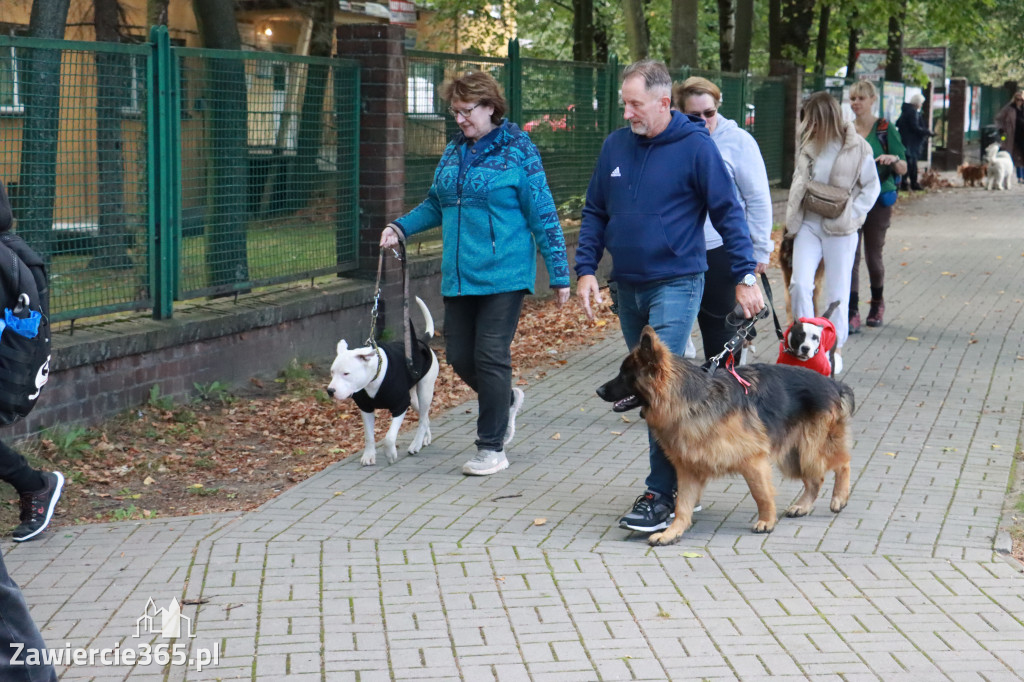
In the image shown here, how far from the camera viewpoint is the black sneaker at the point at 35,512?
598cm

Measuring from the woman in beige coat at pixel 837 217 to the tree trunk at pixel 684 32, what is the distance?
31.0ft

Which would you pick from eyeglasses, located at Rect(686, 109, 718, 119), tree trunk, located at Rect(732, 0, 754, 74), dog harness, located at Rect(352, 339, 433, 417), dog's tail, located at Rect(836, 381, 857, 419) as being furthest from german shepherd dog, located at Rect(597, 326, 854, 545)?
tree trunk, located at Rect(732, 0, 754, 74)

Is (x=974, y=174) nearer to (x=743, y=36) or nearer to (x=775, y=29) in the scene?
(x=775, y=29)

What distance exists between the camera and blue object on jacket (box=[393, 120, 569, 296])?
6883 mm

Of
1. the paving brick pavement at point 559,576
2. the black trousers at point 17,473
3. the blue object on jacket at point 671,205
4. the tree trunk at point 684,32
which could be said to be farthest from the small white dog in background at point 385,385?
the tree trunk at point 684,32

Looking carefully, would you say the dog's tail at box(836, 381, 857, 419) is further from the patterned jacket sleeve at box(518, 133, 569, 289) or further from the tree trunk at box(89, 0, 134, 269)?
the tree trunk at box(89, 0, 134, 269)

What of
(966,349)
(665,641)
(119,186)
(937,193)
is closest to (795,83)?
(937,193)

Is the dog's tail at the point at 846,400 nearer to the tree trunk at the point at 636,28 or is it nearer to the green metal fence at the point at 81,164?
the green metal fence at the point at 81,164

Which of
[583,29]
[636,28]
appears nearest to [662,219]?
[636,28]

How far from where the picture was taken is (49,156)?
7598 mm

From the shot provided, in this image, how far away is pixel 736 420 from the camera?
570 centimetres

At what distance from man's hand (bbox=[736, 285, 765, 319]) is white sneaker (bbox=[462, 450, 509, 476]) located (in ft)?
6.31

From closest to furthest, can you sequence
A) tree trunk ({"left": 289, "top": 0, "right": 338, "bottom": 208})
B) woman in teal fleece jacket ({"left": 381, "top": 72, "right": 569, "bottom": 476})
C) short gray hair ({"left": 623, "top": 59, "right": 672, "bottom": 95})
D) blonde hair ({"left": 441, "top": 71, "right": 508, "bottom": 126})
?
short gray hair ({"left": 623, "top": 59, "right": 672, "bottom": 95})
blonde hair ({"left": 441, "top": 71, "right": 508, "bottom": 126})
woman in teal fleece jacket ({"left": 381, "top": 72, "right": 569, "bottom": 476})
tree trunk ({"left": 289, "top": 0, "right": 338, "bottom": 208})

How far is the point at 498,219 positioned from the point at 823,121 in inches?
143
